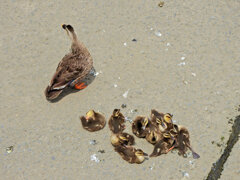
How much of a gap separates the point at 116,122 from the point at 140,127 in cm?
38

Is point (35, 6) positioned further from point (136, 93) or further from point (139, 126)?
point (139, 126)

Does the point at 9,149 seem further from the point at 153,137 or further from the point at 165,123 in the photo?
the point at 165,123

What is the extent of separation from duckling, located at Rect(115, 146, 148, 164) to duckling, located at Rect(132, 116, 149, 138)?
0.80 ft

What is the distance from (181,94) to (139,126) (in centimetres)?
98

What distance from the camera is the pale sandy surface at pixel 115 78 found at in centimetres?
402

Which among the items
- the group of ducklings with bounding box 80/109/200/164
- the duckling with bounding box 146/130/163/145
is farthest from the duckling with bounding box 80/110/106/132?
the duckling with bounding box 146/130/163/145

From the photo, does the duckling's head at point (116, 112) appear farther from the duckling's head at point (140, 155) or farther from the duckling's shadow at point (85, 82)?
the duckling's shadow at point (85, 82)

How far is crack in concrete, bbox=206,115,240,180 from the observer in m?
3.86

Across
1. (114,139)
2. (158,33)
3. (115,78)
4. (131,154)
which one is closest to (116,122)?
(114,139)

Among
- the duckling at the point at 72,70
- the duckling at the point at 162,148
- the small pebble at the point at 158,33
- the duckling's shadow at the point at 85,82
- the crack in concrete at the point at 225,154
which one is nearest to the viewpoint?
the crack in concrete at the point at 225,154

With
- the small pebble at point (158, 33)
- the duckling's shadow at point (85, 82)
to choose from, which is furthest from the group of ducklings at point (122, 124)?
the small pebble at point (158, 33)

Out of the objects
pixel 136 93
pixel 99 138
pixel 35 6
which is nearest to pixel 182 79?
pixel 136 93

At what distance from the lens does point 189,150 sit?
13.2 ft

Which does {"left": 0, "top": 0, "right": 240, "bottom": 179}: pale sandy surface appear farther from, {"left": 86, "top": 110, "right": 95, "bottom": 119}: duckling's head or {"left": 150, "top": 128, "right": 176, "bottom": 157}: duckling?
{"left": 86, "top": 110, "right": 95, "bottom": 119}: duckling's head
